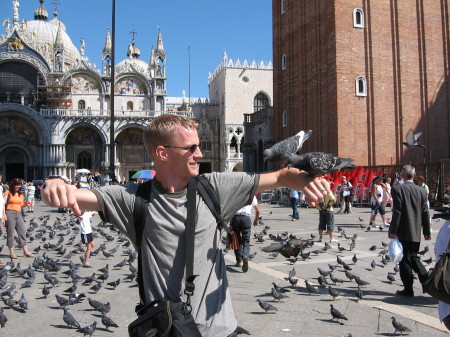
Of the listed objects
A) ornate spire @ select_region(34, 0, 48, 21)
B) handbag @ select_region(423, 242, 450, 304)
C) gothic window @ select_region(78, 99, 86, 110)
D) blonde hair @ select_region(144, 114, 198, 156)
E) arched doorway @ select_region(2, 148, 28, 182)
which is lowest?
handbag @ select_region(423, 242, 450, 304)

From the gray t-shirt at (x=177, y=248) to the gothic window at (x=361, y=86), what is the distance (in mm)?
21931

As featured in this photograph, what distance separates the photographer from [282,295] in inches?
215

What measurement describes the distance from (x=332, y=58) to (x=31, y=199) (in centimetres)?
1630

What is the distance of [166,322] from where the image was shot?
1799 millimetres

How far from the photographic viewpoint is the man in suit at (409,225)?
19.0ft

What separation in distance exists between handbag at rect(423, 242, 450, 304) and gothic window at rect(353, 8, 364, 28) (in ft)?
72.1

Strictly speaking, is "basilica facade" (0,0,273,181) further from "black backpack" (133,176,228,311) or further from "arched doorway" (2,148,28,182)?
"black backpack" (133,176,228,311)

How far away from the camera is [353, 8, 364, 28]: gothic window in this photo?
74.4ft

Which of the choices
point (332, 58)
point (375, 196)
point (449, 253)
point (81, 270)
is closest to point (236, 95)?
point (332, 58)

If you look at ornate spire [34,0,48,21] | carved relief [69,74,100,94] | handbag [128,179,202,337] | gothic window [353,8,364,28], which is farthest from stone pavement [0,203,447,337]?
ornate spire [34,0,48,21]

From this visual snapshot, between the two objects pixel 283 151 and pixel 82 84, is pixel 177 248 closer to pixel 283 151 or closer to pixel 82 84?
pixel 283 151

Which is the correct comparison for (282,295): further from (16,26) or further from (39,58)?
(16,26)

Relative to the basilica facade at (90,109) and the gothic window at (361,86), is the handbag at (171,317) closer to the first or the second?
the gothic window at (361,86)

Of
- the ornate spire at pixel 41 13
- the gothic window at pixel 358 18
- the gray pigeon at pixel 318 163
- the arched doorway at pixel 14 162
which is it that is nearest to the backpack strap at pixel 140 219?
the gray pigeon at pixel 318 163
